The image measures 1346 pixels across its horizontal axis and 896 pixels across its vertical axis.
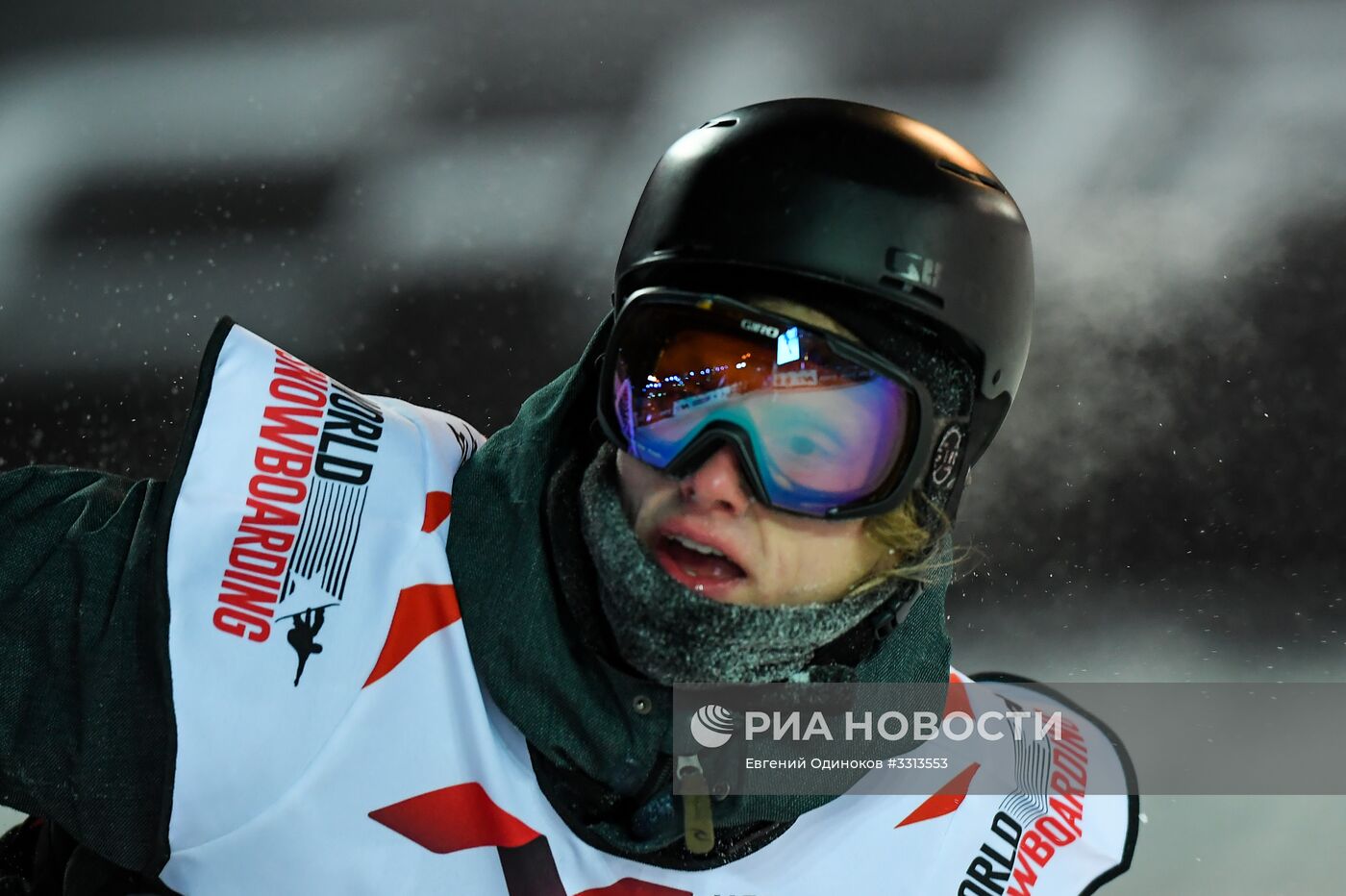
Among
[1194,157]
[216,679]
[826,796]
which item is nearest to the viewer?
[216,679]

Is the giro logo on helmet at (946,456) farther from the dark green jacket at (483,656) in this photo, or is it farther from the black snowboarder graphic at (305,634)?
the black snowboarder graphic at (305,634)

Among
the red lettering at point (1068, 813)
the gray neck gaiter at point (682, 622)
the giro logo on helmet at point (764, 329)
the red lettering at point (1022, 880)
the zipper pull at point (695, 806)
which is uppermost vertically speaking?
the giro logo on helmet at point (764, 329)

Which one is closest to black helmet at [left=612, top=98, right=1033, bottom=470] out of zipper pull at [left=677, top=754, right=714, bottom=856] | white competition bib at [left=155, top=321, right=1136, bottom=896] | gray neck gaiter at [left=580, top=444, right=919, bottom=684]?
gray neck gaiter at [left=580, top=444, right=919, bottom=684]

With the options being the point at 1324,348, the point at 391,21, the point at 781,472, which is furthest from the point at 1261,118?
the point at 781,472

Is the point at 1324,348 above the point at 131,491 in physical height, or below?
above

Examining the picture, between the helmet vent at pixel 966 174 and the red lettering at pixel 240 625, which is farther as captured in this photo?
the helmet vent at pixel 966 174

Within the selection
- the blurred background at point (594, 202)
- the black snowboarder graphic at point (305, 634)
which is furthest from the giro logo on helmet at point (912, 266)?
the blurred background at point (594, 202)

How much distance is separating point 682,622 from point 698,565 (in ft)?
0.24

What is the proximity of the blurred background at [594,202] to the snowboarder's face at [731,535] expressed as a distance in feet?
5.20

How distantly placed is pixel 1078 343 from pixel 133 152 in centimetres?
228

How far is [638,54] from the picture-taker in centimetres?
301

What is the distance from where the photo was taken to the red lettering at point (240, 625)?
4.63ft

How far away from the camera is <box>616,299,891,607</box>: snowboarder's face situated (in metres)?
1.54

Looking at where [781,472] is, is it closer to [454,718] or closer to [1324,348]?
[454,718]
